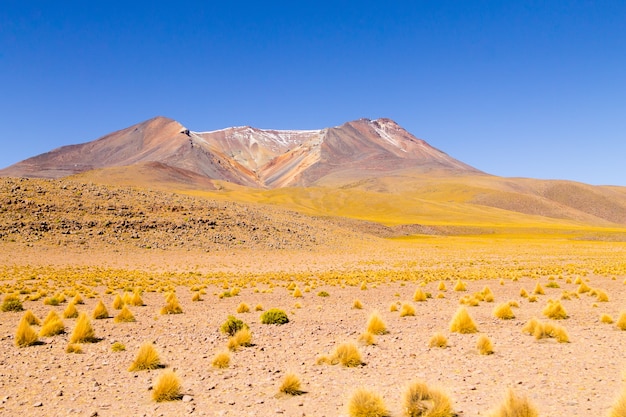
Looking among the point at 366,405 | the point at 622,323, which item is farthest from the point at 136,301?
the point at 622,323

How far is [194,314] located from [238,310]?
1.46 meters

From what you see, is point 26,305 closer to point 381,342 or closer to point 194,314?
point 194,314

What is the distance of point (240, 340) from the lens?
11.6 m

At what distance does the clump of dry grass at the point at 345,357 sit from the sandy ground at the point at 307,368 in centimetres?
23

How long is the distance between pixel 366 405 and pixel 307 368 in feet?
10.2

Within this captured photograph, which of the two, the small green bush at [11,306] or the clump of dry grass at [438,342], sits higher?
the clump of dry grass at [438,342]

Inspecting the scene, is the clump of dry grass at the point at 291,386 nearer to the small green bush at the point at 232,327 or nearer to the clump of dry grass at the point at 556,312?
the small green bush at the point at 232,327

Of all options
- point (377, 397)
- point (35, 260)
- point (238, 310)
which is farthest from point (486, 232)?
point (377, 397)

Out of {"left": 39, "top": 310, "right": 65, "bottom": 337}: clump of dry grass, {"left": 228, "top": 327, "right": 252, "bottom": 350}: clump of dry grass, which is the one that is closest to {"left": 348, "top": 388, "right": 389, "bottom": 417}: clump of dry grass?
{"left": 228, "top": 327, "right": 252, "bottom": 350}: clump of dry grass

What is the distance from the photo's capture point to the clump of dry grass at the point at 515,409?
18.8ft

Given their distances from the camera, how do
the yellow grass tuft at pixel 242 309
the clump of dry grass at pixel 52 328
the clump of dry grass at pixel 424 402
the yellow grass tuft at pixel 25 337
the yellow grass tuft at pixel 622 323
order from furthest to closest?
1. the yellow grass tuft at pixel 242 309
2. the yellow grass tuft at pixel 622 323
3. the clump of dry grass at pixel 52 328
4. the yellow grass tuft at pixel 25 337
5. the clump of dry grass at pixel 424 402

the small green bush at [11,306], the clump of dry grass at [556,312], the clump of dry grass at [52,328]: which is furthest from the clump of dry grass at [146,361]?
the clump of dry grass at [556,312]

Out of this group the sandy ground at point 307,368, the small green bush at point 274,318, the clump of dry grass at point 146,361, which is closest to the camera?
the sandy ground at point 307,368

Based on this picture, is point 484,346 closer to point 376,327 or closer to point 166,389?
point 376,327
